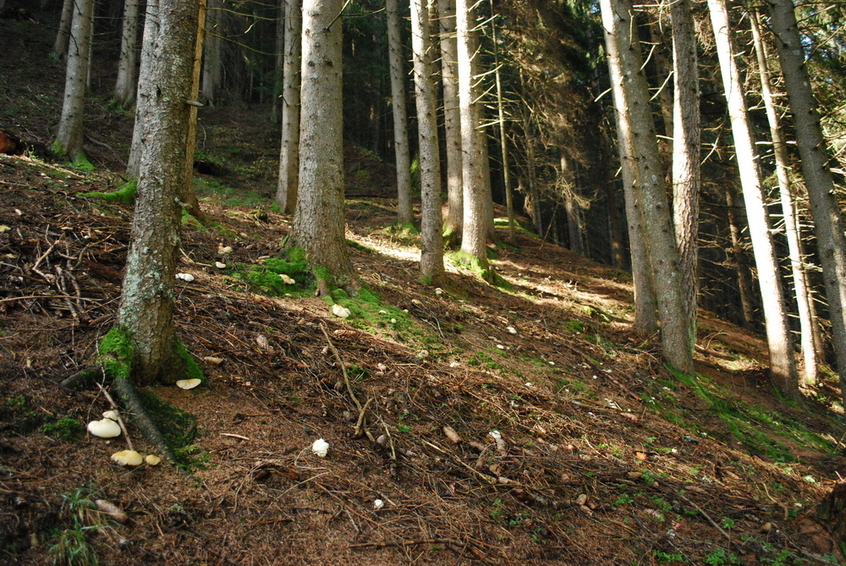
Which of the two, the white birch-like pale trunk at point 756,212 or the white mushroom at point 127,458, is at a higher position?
the white birch-like pale trunk at point 756,212

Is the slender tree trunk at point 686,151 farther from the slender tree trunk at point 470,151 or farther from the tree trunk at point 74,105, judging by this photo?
the tree trunk at point 74,105

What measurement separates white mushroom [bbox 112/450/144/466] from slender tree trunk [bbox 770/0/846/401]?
25.7 ft

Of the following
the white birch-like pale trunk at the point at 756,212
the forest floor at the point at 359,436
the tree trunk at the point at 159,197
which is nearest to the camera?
the forest floor at the point at 359,436

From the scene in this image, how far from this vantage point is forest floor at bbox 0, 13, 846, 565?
252 cm

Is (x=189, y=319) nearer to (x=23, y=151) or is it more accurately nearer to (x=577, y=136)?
(x=23, y=151)

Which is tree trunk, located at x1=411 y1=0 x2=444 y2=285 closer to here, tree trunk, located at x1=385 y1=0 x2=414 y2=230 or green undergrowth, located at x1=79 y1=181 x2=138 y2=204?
green undergrowth, located at x1=79 y1=181 x2=138 y2=204

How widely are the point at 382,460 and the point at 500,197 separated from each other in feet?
96.4

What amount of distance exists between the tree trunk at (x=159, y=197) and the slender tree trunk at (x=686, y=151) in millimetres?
7579

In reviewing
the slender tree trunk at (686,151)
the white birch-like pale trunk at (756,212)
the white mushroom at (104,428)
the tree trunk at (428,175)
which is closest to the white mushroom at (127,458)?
the white mushroom at (104,428)

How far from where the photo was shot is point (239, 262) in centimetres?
591

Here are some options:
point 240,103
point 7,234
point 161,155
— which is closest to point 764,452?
point 161,155

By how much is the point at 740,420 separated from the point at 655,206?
3410 mm

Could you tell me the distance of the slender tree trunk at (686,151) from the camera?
26.0 feet

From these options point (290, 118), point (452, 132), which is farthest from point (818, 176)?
point (290, 118)
